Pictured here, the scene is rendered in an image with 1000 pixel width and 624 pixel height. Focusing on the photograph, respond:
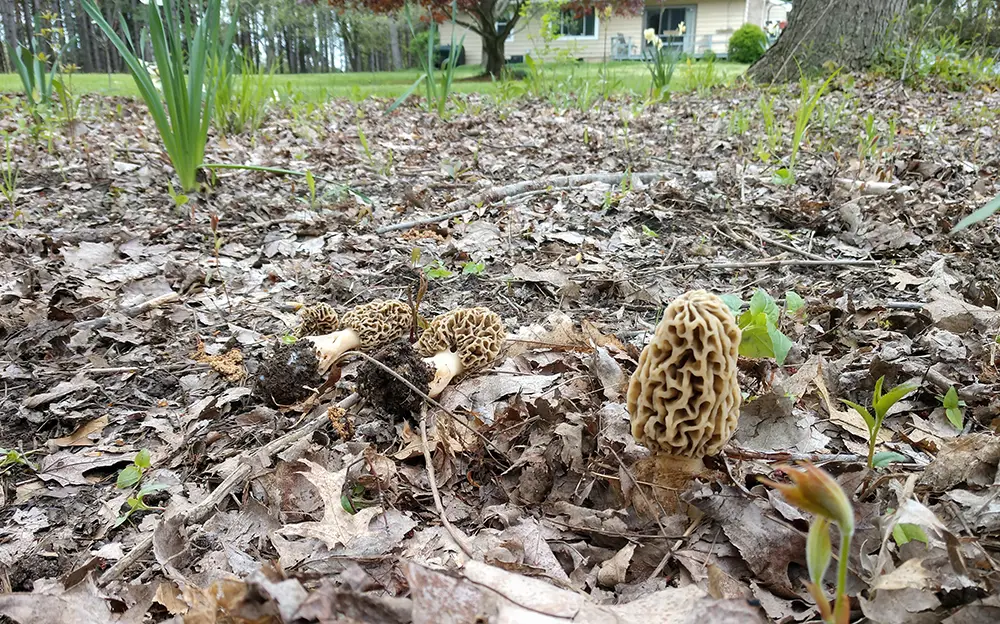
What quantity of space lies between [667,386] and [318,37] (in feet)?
114

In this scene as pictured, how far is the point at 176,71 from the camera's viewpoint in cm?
377

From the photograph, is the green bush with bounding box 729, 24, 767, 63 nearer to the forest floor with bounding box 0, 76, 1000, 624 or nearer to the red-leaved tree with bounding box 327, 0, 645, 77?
the red-leaved tree with bounding box 327, 0, 645, 77

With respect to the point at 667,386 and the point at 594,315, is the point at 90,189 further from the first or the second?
the point at 667,386

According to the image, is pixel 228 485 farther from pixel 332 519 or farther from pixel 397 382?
pixel 397 382

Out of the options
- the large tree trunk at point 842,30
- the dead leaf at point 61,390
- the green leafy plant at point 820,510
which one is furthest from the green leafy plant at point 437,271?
the large tree trunk at point 842,30

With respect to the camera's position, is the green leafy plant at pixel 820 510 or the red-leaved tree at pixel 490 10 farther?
the red-leaved tree at pixel 490 10

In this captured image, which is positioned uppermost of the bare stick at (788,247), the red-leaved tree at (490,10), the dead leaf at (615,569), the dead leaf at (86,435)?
the red-leaved tree at (490,10)

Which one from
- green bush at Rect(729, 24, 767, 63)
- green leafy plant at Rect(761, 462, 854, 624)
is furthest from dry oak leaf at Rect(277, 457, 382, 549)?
green bush at Rect(729, 24, 767, 63)

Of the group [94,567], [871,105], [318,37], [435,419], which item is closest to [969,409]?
[435,419]

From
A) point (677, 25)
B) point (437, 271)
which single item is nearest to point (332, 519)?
point (437, 271)

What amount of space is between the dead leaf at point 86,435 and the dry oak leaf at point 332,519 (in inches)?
35.5

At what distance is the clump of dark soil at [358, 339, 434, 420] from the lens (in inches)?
78.7

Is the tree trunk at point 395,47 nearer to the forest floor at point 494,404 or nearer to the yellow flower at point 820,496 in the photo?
the forest floor at point 494,404

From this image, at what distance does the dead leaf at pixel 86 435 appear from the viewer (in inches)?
79.7
